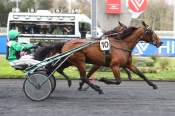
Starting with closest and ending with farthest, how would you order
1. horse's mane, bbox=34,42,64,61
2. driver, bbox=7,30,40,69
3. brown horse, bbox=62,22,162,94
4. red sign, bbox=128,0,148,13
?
brown horse, bbox=62,22,162,94 < driver, bbox=7,30,40,69 < horse's mane, bbox=34,42,64,61 < red sign, bbox=128,0,148,13

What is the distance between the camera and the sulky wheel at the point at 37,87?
1242 cm

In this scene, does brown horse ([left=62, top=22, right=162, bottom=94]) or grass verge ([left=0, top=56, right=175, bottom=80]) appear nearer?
brown horse ([left=62, top=22, right=162, bottom=94])

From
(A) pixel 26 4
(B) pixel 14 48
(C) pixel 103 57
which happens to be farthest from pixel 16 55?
(A) pixel 26 4

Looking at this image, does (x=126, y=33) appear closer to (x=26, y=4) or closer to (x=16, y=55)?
(x=16, y=55)

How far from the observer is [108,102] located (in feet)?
40.0

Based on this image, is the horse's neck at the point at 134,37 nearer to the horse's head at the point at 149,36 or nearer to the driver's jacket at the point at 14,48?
the horse's head at the point at 149,36

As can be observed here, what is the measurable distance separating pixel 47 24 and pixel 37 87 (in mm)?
22467

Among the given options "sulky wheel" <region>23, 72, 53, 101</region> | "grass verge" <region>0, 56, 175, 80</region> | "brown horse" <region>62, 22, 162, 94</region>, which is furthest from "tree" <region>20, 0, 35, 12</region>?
"sulky wheel" <region>23, 72, 53, 101</region>

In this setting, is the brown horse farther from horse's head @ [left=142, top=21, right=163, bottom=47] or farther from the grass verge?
the grass verge

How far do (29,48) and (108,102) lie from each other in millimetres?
2384

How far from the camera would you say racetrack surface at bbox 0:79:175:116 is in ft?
35.3

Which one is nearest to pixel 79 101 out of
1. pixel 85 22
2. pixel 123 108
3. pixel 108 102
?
pixel 108 102

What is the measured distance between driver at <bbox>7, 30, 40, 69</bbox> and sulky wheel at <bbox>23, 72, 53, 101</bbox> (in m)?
0.50

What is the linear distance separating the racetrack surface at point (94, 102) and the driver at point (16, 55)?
787mm
